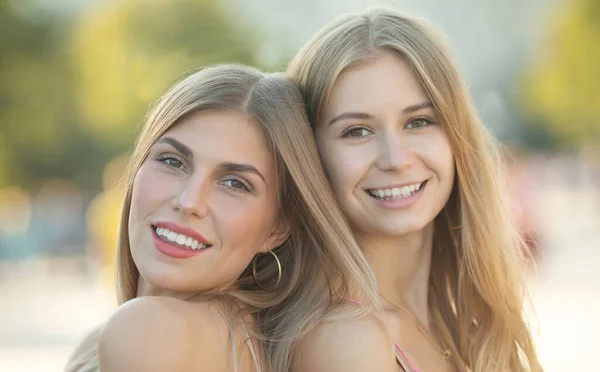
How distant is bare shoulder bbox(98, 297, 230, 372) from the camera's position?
8.38 feet

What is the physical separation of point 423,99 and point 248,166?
2.59 feet

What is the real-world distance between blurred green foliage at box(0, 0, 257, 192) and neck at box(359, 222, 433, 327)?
30353mm

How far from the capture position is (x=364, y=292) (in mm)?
3078

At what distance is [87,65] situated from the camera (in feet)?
125

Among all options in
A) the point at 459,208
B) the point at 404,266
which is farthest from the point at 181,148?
the point at 459,208

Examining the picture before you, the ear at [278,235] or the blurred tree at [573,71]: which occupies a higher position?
the ear at [278,235]

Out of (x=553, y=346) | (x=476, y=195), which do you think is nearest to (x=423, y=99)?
(x=476, y=195)

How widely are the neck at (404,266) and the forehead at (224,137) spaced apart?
28.8 inches

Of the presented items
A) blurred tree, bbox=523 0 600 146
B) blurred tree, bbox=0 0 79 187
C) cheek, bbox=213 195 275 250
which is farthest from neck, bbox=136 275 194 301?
blurred tree, bbox=523 0 600 146

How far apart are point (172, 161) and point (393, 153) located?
0.79m

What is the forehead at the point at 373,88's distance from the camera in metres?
3.35

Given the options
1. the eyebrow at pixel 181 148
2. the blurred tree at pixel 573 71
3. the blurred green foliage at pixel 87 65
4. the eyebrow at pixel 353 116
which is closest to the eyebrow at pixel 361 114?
the eyebrow at pixel 353 116

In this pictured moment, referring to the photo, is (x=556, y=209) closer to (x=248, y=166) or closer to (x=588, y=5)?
(x=588, y=5)

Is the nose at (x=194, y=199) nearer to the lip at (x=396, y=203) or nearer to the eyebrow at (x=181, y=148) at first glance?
the eyebrow at (x=181, y=148)
